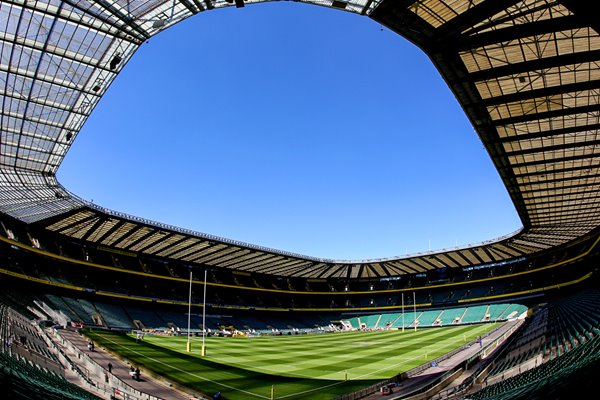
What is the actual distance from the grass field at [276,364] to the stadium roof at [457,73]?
62.8ft

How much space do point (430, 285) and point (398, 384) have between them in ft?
257

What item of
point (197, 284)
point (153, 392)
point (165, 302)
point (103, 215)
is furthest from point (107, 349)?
point (197, 284)

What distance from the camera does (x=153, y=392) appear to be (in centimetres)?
2592

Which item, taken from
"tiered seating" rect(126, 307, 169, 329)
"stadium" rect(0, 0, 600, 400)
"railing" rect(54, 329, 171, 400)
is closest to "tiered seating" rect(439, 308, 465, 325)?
"stadium" rect(0, 0, 600, 400)

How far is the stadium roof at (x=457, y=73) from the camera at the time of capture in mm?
18484

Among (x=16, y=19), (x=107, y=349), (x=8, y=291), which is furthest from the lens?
(x=8, y=291)

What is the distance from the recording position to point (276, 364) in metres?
39.6

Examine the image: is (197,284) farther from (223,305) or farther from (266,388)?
(266,388)

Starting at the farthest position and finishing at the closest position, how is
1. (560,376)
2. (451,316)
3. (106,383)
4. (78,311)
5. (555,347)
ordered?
(451,316) < (78,311) < (106,383) < (555,347) < (560,376)

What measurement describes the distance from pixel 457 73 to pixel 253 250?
5617 centimetres

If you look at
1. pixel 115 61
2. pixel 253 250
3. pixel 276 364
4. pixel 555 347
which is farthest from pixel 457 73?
pixel 253 250

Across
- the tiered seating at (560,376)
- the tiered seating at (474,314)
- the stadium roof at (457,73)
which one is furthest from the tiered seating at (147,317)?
the tiered seating at (560,376)

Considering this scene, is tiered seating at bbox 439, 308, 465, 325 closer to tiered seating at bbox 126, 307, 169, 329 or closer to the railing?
tiered seating at bbox 126, 307, 169, 329

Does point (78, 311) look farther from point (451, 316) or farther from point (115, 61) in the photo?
point (451, 316)
